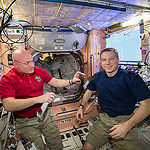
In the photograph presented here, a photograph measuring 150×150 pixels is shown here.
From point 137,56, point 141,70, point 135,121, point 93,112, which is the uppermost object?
point 137,56

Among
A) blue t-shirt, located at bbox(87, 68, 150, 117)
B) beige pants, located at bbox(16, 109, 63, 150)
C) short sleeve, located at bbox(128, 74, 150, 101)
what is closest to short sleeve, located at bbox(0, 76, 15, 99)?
beige pants, located at bbox(16, 109, 63, 150)

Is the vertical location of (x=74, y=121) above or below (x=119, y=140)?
below

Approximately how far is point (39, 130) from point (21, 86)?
887 millimetres

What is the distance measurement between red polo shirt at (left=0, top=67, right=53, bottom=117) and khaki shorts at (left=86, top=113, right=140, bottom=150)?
113cm

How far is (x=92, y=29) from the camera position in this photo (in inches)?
133

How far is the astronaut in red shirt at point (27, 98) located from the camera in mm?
1563

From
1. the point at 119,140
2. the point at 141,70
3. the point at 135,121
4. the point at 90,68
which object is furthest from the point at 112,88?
the point at 90,68

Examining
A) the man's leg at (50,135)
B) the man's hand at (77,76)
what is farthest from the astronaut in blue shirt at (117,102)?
the man's leg at (50,135)

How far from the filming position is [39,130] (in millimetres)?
1966

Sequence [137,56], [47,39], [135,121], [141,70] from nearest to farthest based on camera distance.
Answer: [135,121] < [141,70] < [137,56] < [47,39]

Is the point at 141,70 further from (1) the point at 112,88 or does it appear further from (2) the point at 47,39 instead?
(2) the point at 47,39

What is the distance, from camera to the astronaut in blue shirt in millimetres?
1579

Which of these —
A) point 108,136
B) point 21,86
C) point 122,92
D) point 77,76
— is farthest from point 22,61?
point 108,136

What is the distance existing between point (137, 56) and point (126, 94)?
1479mm
